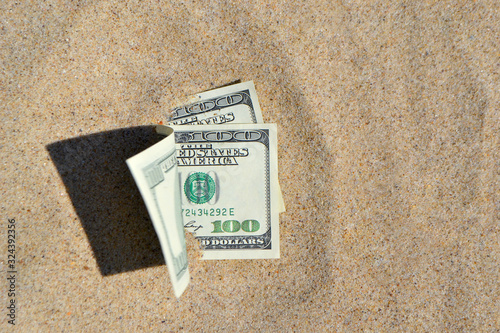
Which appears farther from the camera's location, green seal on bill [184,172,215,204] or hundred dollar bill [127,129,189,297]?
green seal on bill [184,172,215,204]

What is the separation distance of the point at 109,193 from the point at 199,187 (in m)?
0.22

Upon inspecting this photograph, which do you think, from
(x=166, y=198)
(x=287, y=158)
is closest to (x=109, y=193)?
(x=166, y=198)

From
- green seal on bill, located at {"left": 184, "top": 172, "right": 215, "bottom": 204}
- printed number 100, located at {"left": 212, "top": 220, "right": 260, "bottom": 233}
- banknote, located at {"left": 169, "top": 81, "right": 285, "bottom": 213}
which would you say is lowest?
printed number 100, located at {"left": 212, "top": 220, "right": 260, "bottom": 233}

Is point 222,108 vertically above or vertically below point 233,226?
above

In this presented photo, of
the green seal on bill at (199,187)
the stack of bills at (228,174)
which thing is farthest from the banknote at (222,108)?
the green seal on bill at (199,187)

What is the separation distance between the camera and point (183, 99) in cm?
80

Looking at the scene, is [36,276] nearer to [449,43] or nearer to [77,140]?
[77,140]

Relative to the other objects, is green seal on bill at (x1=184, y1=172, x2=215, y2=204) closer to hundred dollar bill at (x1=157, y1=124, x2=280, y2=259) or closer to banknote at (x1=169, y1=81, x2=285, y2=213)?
hundred dollar bill at (x1=157, y1=124, x2=280, y2=259)

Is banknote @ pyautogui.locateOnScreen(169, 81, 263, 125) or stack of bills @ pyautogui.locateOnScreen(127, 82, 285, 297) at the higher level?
banknote @ pyautogui.locateOnScreen(169, 81, 263, 125)

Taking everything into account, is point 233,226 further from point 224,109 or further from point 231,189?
point 224,109

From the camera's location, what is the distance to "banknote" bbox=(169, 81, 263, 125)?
798mm

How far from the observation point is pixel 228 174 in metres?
0.81

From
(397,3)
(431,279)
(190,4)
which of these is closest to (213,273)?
(431,279)

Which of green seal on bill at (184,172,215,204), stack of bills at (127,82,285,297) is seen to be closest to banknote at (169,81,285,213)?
stack of bills at (127,82,285,297)
